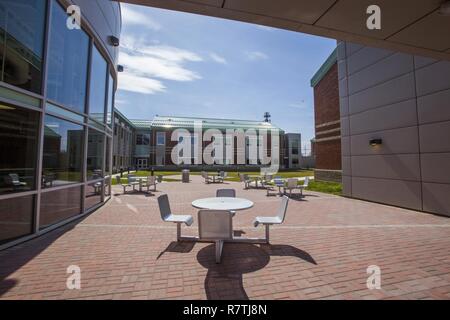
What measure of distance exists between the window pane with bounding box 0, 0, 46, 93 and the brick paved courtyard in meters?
3.95

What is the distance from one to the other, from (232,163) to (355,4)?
44.5 m

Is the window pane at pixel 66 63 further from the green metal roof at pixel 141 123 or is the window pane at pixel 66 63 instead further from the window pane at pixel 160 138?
the green metal roof at pixel 141 123

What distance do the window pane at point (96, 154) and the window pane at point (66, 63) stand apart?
1.79m

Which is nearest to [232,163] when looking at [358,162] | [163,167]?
[163,167]

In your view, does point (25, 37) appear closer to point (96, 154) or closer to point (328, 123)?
point (96, 154)

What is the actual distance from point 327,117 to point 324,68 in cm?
411

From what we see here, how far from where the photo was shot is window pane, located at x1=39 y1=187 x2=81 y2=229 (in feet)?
20.7

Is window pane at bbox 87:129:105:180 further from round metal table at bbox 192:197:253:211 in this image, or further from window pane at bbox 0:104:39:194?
round metal table at bbox 192:197:253:211

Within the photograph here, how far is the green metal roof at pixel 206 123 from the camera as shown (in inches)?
1881

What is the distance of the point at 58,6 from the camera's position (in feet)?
19.7

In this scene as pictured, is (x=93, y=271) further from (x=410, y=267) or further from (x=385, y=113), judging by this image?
(x=385, y=113)

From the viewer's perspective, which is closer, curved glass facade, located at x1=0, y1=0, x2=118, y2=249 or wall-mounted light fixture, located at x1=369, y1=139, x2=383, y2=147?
curved glass facade, located at x1=0, y1=0, x2=118, y2=249

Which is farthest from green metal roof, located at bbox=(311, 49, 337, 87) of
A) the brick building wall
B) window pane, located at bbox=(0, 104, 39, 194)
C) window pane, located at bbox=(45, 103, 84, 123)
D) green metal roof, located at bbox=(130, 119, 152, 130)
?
green metal roof, located at bbox=(130, 119, 152, 130)

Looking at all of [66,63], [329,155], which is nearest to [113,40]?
[66,63]
